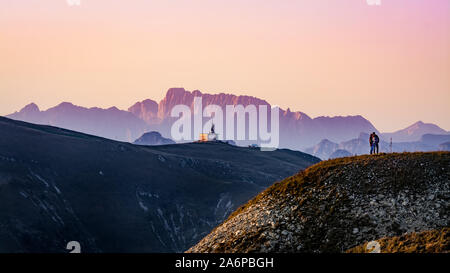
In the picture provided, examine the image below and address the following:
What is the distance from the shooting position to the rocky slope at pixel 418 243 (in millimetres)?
34281

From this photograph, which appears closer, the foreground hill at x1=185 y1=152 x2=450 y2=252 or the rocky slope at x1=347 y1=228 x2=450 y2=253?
the rocky slope at x1=347 y1=228 x2=450 y2=253

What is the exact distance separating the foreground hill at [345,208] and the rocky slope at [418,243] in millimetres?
4872

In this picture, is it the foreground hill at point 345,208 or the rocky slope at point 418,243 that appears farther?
the foreground hill at point 345,208

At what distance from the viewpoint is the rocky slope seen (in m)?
34.3

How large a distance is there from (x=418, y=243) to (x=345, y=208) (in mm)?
12932

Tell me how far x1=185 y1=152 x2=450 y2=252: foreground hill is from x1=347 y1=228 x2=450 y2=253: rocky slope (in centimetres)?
487

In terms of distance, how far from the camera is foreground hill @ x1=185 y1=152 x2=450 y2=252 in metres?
44.9

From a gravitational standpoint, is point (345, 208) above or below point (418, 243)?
above

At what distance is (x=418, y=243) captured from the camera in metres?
36.1

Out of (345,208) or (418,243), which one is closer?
(418,243)

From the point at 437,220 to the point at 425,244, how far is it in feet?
30.6
